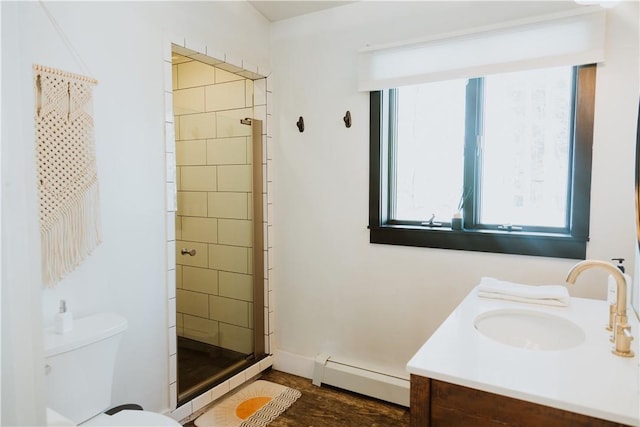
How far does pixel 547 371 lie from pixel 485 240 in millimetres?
1128

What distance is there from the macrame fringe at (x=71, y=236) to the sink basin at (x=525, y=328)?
5.09 ft

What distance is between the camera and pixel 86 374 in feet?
5.19

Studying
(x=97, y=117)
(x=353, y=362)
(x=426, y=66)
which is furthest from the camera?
(x=353, y=362)

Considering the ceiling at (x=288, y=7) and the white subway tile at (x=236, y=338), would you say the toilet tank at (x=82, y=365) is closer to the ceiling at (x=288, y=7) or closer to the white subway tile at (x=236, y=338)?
the white subway tile at (x=236, y=338)

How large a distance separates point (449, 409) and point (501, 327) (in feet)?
1.90

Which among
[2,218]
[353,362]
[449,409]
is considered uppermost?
[2,218]

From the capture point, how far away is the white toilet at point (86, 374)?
1.48 m

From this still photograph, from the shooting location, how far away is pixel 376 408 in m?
2.36

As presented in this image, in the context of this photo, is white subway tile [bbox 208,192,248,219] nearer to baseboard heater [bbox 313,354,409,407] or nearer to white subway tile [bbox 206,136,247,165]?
white subway tile [bbox 206,136,247,165]

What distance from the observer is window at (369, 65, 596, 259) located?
77.9 inches

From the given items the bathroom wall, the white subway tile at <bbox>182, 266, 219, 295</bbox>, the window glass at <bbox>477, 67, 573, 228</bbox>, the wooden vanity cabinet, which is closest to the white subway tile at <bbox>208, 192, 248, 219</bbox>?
the bathroom wall

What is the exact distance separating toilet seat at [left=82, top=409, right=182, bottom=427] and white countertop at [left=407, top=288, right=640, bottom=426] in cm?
101

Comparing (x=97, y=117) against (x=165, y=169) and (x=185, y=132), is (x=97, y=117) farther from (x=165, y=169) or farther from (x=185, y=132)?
(x=185, y=132)

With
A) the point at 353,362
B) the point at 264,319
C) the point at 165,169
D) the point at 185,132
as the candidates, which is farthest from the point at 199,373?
the point at 185,132
